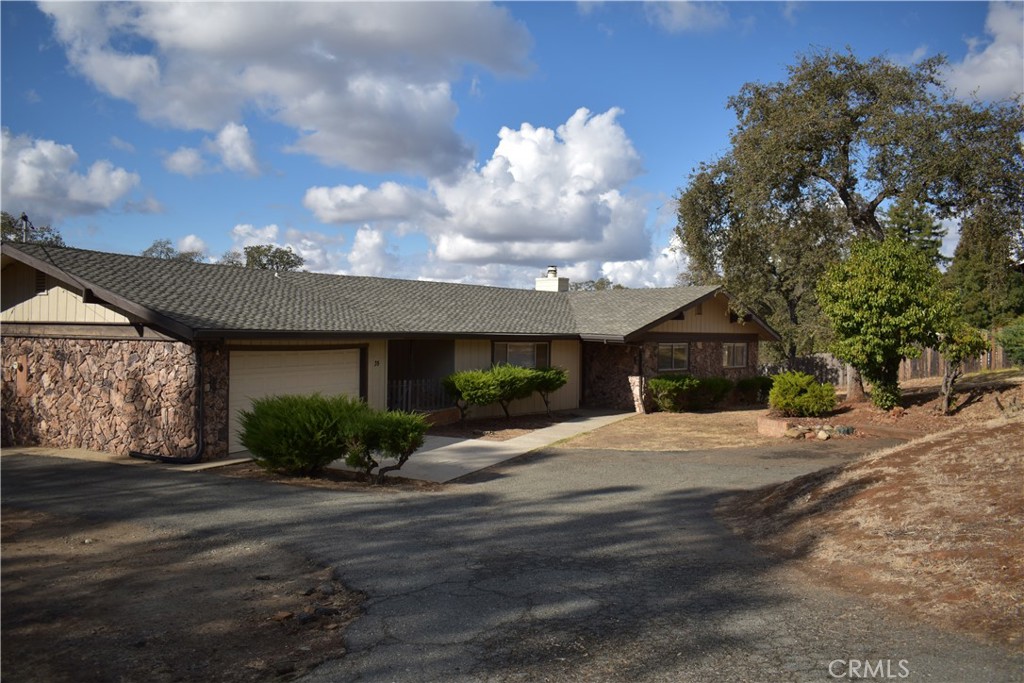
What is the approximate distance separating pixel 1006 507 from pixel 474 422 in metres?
14.6

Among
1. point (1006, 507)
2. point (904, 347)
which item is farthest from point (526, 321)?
point (1006, 507)

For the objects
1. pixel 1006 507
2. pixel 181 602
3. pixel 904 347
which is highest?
pixel 904 347

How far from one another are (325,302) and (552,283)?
1371 centimetres

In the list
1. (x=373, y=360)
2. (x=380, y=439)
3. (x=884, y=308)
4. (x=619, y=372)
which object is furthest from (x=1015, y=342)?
(x=380, y=439)

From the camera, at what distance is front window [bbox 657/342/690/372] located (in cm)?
2545

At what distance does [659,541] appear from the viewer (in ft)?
27.6

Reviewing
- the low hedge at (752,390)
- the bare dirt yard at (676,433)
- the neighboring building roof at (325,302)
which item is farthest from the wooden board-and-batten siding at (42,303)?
the low hedge at (752,390)

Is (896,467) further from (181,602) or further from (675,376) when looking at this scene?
(675,376)

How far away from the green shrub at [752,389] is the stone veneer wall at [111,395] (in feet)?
63.2

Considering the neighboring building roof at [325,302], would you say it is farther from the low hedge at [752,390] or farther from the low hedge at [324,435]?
the low hedge at [752,390]

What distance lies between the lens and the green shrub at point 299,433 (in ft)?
40.2

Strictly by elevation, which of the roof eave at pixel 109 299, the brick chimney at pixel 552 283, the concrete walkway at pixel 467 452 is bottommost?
the concrete walkway at pixel 467 452

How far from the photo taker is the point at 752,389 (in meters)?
27.5

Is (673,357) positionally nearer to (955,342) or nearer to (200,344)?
(955,342)
